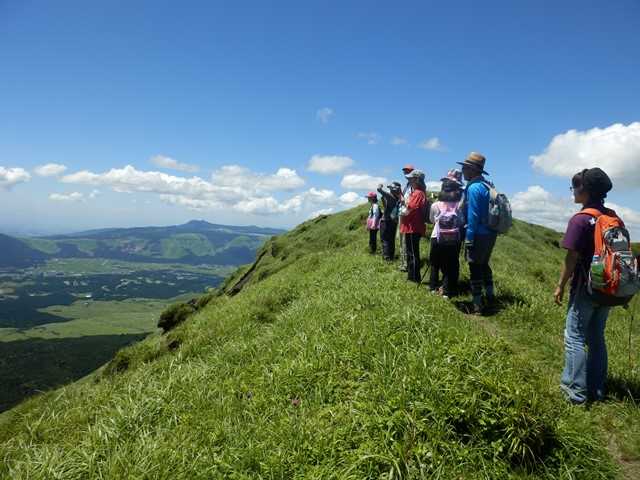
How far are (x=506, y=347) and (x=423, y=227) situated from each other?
6249 mm

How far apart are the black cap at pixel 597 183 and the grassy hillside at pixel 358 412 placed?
2669mm

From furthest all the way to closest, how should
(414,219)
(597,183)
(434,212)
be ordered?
(414,219), (434,212), (597,183)

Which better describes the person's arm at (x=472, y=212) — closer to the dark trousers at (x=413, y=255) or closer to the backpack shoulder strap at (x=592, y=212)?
the dark trousers at (x=413, y=255)

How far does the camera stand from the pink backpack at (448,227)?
998 centimetres

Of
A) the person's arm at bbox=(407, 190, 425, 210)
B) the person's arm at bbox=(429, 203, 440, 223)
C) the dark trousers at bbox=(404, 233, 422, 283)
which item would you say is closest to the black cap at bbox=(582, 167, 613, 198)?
the person's arm at bbox=(429, 203, 440, 223)

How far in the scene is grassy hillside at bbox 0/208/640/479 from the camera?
4578 mm

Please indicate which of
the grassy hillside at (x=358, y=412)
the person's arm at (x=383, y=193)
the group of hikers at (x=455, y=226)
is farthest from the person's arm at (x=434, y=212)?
the person's arm at (x=383, y=193)

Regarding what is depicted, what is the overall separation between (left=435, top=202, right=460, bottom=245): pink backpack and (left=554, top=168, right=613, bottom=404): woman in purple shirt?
3911 mm

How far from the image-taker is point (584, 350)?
5.81 m

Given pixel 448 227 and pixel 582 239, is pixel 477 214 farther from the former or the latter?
pixel 582 239

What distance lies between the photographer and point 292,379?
6391 millimetres

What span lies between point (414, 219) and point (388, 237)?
4011mm

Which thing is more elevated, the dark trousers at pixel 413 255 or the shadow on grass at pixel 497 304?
the dark trousers at pixel 413 255

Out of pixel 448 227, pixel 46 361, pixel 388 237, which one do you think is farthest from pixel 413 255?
pixel 46 361
